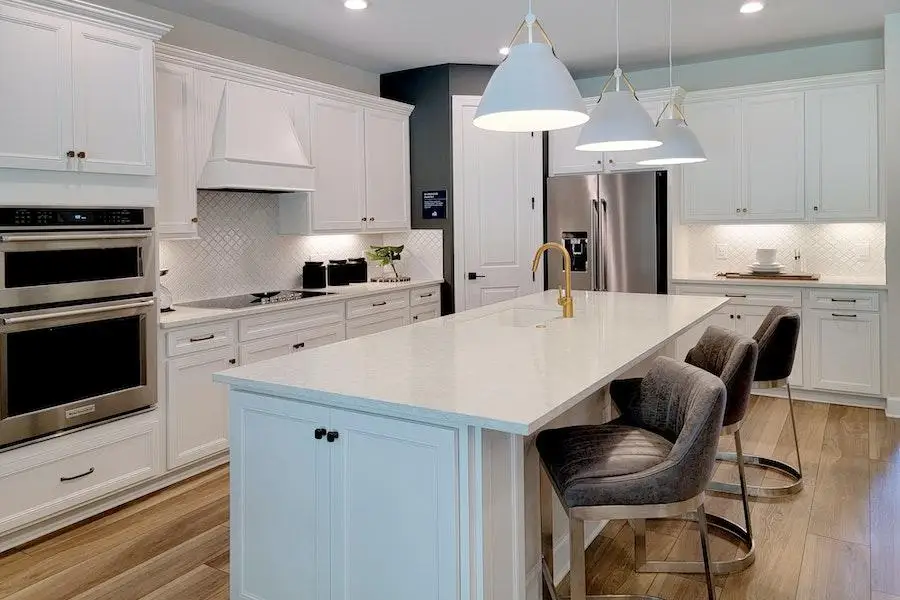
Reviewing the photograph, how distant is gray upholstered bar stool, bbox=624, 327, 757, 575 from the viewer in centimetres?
245

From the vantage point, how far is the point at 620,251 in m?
5.41

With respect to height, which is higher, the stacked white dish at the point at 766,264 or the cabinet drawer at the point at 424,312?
the stacked white dish at the point at 766,264

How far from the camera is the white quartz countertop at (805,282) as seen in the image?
4.80 m

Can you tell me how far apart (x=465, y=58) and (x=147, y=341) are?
3.32 m

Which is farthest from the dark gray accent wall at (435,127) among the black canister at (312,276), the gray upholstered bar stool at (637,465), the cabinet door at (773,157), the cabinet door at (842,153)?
the gray upholstered bar stool at (637,465)

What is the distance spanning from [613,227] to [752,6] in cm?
181

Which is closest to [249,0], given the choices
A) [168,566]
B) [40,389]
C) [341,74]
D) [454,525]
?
[341,74]

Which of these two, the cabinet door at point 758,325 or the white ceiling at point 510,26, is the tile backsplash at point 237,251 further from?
the cabinet door at point 758,325

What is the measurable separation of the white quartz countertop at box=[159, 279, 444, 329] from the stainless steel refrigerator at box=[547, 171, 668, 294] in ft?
3.96

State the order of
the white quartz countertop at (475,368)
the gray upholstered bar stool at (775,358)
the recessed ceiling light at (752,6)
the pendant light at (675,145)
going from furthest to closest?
1. the recessed ceiling light at (752,6)
2. the pendant light at (675,145)
3. the gray upholstered bar stool at (775,358)
4. the white quartz countertop at (475,368)

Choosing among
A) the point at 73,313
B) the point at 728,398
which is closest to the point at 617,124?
the point at 728,398

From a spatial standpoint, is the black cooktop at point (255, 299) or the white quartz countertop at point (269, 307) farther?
the black cooktop at point (255, 299)

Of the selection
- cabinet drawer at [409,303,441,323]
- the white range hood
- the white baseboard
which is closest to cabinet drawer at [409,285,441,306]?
cabinet drawer at [409,303,441,323]

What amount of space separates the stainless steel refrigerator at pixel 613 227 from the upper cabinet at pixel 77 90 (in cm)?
327
